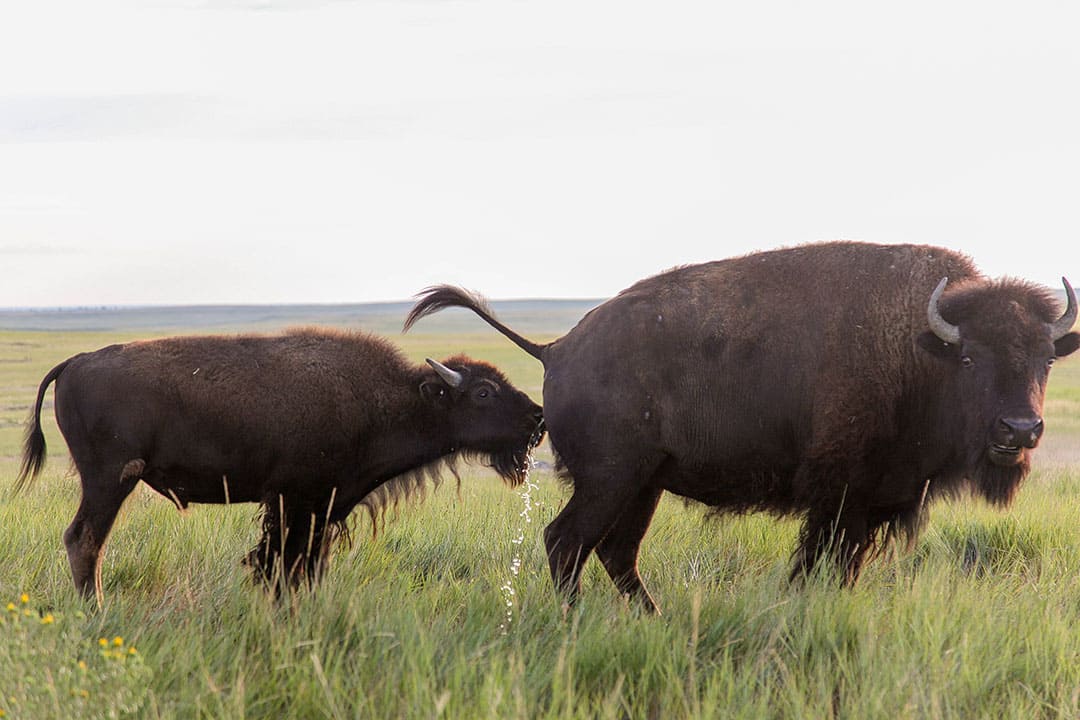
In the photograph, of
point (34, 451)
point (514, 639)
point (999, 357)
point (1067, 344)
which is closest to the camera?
point (514, 639)

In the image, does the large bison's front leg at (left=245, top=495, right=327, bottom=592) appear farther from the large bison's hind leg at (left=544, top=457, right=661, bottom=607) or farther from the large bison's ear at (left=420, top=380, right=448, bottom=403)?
the large bison's hind leg at (left=544, top=457, right=661, bottom=607)

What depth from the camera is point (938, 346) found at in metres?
5.19

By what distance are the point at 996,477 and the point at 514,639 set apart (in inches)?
105

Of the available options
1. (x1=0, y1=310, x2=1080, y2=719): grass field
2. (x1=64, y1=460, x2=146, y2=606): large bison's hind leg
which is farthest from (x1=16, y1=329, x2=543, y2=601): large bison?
(x1=0, y1=310, x2=1080, y2=719): grass field

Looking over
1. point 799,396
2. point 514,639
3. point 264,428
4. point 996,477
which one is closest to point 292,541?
point 264,428

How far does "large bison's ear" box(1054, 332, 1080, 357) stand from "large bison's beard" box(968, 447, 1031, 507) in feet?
1.74

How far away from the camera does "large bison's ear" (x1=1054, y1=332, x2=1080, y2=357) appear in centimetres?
527

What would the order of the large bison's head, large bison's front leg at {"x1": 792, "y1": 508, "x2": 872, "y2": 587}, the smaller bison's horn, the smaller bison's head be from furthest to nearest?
the smaller bison's head < the smaller bison's horn < large bison's front leg at {"x1": 792, "y1": 508, "x2": 872, "y2": 587} < the large bison's head

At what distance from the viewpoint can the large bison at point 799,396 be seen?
206 inches

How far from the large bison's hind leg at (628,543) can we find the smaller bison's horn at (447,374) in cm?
139

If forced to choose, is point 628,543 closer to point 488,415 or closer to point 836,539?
point 836,539

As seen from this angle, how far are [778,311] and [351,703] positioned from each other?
3.02 meters

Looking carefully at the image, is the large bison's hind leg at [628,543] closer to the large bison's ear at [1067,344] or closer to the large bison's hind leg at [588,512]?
the large bison's hind leg at [588,512]

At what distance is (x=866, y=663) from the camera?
382 centimetres
